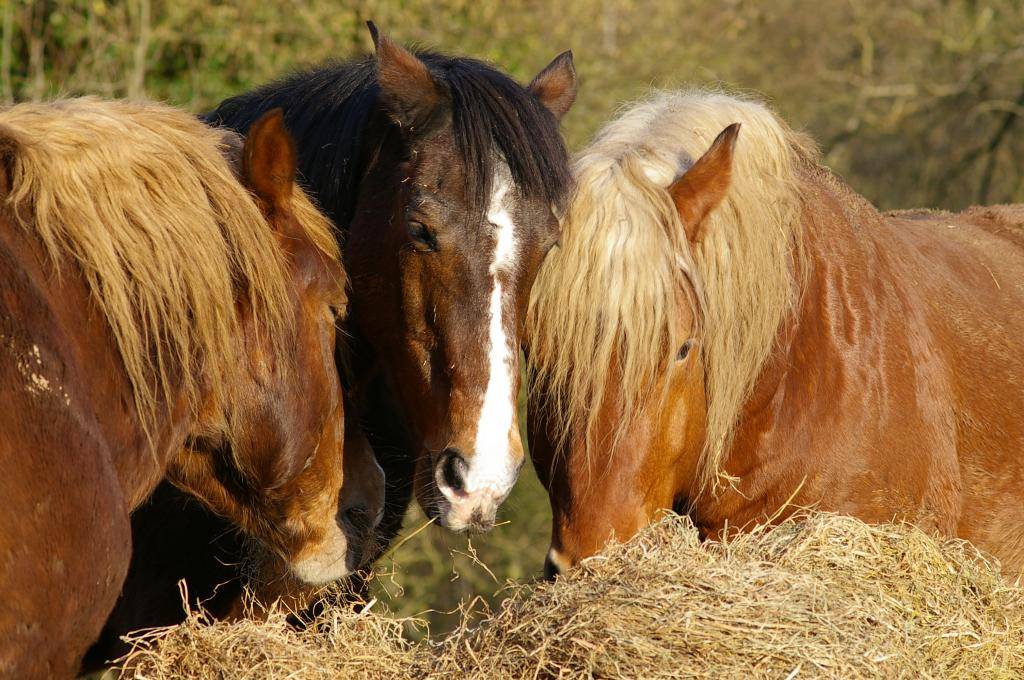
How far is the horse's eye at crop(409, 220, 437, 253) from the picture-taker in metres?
2.72

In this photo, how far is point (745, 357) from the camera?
3.07 m

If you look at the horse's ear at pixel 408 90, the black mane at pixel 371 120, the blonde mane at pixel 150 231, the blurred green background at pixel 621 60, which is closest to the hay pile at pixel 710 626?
the blonde mane at pixel 150 231

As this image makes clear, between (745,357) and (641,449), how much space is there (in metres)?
0.41

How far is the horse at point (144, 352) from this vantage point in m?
1.92

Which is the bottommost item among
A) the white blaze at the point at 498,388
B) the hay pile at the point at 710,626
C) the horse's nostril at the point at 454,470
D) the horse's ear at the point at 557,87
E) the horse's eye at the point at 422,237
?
the hay pile at the point at 710,626

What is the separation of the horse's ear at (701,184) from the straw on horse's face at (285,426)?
37.3 inches

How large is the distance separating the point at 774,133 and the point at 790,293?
538mm

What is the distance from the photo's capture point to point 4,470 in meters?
1.83

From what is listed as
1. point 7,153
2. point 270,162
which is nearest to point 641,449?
point 270,162

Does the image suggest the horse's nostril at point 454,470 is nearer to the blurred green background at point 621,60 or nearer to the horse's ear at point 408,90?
the horse's ear at point 408,90

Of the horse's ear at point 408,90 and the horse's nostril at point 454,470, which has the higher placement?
the horse's ear at point 408,90

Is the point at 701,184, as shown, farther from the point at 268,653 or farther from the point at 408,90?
the point at 268,653

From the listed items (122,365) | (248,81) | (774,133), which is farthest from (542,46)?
(122,365)

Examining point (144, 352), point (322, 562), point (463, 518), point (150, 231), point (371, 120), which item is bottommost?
point (322, 562)
